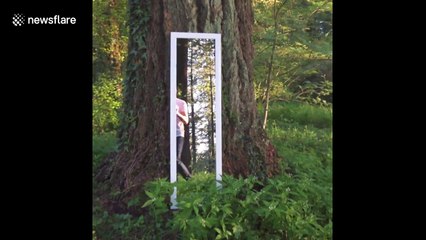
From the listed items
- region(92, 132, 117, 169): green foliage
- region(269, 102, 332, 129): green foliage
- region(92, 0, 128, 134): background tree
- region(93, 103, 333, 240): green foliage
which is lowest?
region(93, 103, 333, 240): green foliage

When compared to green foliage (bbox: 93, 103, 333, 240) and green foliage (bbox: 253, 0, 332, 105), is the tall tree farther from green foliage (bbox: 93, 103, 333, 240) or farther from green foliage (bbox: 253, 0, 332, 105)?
green foliage (bbox: 253, 0, 332, 105)

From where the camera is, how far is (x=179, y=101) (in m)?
3.49

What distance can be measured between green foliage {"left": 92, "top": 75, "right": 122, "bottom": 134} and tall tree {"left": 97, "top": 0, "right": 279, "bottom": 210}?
8 centimetres

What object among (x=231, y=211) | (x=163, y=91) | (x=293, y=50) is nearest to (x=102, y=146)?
(x=163, y=91)

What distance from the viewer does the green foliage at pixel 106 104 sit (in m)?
3.70

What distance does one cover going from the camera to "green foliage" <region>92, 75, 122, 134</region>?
3.70 m

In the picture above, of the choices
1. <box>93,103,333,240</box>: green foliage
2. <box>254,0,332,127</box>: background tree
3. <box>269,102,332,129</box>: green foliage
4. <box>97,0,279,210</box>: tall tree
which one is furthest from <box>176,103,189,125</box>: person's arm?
<box>269,102,332,129</box>: green foliage

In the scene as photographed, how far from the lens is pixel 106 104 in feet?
12.3

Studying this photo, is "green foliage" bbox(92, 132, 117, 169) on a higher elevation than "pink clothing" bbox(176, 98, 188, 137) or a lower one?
lower

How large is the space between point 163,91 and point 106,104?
0.45 metres

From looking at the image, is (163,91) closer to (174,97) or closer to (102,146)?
(174,97)

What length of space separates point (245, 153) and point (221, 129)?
0.29 metres
